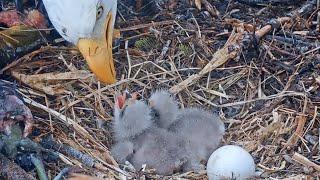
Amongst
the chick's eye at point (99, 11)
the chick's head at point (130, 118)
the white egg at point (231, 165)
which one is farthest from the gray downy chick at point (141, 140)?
the chick's eye at point (99, 11)

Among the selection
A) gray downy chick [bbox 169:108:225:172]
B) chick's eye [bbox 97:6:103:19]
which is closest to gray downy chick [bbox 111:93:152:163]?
gray downy chick [bbox 169:108:225:172]

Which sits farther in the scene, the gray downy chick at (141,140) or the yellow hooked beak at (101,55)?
the yellow hooked beak at (101,55)

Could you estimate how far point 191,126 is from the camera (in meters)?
3.54

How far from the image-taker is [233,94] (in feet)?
12.6

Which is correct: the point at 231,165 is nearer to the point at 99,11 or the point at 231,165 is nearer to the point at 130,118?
the point at 130,118

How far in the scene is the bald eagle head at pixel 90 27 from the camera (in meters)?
3.50

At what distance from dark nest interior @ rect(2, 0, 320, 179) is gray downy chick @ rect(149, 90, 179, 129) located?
0.20m

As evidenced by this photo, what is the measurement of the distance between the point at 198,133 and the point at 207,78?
45 cm

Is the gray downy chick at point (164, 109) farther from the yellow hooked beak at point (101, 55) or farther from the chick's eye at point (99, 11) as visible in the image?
the chick's eye at point (99, 11)

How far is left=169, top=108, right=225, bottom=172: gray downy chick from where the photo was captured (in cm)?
344

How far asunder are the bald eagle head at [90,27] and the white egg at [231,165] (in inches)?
28.3

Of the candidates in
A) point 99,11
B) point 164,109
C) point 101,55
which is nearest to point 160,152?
point 164,109

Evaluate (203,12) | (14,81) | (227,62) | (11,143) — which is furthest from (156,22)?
(11,143)

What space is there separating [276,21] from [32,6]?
4.05 ft
